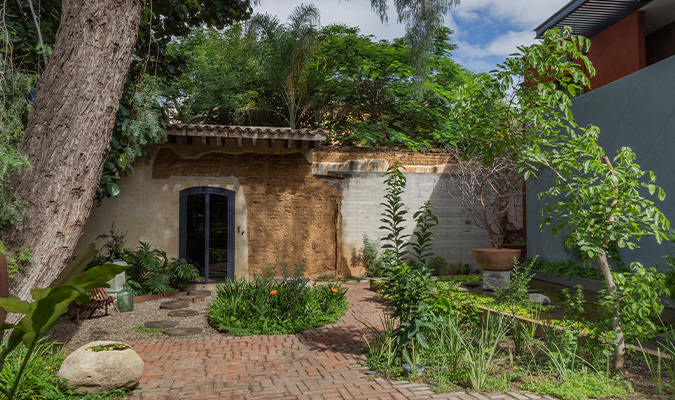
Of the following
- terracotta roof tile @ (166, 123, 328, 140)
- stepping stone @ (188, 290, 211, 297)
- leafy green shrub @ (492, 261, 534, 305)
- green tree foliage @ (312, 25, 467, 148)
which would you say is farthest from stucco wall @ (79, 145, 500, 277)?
leafy green shrub @ (492, 261, 534, 305)

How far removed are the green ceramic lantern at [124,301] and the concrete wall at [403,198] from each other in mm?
4514

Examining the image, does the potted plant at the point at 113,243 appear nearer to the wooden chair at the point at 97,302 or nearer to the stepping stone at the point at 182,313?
the wooden chair at the point at 97,302

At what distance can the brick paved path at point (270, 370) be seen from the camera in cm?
340

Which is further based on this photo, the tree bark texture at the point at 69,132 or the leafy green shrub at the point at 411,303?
the leafy green shrub at the point at 411,303

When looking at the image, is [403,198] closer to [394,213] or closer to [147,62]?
[394,213]

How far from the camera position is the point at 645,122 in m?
6.43

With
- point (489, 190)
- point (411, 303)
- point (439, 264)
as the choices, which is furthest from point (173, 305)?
point (489, 190)

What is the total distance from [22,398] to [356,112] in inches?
467

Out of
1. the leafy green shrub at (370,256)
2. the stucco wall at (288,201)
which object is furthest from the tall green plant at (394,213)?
the stucco wall at (288,201)

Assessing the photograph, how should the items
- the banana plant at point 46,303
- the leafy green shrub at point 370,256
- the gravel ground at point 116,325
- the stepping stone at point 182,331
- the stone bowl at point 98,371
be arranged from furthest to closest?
the leafy green shrub at point 370,256
the stepping stone at point 182,331
the gravel ground at point 116,325
the stone bowl at point 98,371
the banana plant at point 46,303

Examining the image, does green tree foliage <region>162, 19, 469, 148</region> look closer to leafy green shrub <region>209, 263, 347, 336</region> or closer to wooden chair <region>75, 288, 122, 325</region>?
leafy green shrub <region>209, 263, 347, 336</region>

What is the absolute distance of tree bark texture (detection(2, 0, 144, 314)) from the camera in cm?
299

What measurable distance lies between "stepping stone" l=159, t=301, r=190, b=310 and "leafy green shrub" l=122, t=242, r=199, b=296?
1.82 ft

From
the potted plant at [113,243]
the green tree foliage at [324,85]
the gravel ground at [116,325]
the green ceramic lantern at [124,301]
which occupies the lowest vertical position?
the gravel ground at [116,325]
